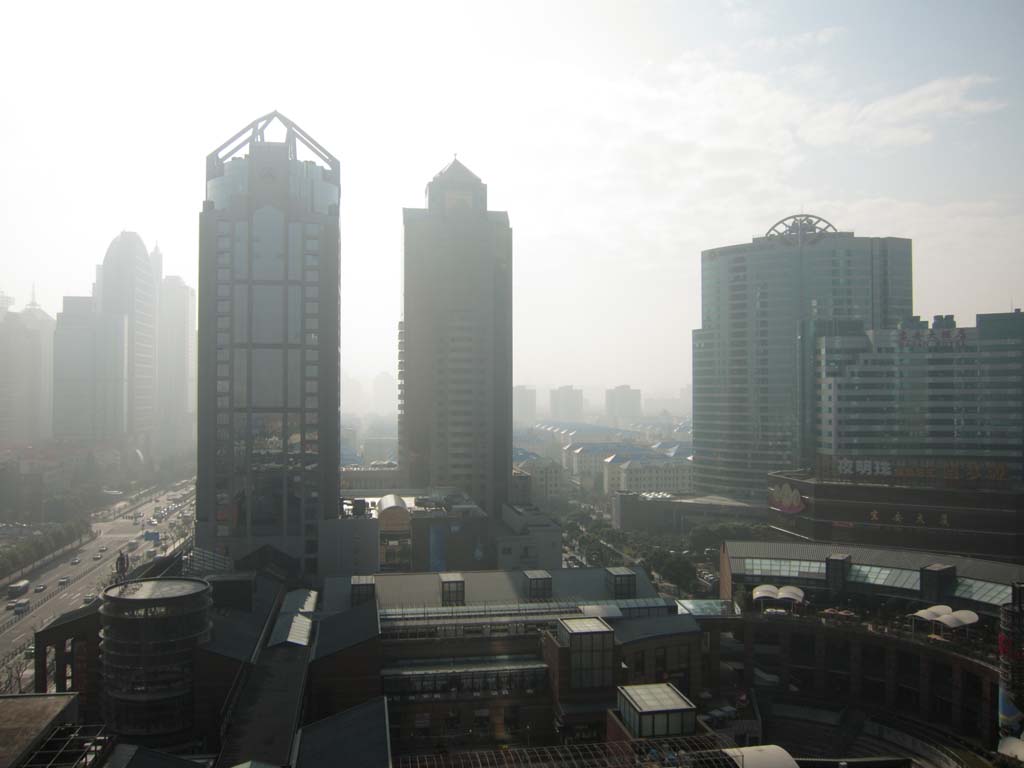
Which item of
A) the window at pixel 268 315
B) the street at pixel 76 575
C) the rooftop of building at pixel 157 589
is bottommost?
the street at pixel 76 575

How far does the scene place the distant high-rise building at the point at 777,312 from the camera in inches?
2849

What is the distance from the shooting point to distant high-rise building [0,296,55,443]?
11475 centimetres

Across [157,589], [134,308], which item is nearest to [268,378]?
[157,589]

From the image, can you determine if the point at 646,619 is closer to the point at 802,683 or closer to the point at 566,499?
the point at 802,683

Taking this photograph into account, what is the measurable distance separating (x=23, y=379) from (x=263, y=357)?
→ 10525 centimetres

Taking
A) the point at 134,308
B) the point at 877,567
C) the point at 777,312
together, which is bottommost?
the point at 877,567

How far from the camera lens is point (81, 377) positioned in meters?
119

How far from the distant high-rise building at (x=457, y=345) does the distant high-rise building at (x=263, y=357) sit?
23912 millimetres

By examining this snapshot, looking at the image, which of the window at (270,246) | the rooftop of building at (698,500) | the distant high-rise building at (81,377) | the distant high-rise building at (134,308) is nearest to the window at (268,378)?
the window at (270,246)

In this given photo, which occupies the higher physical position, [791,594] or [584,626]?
[584,626]

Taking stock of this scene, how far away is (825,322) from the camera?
62781 mm

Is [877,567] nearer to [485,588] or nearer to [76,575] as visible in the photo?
[485,588]

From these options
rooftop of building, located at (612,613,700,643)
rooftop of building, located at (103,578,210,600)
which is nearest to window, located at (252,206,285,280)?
rooftop of building, located at (103,578,210,600)

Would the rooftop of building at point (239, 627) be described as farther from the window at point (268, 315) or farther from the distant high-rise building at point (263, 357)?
the window at point (268, 315)
